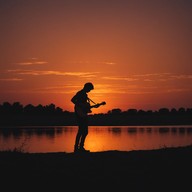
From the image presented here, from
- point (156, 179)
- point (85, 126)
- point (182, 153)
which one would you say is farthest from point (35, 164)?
point (182, 153)

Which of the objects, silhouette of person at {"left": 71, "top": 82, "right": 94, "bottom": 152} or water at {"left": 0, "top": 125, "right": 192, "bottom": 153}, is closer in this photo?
silhouette of person at {"left": 71, "top": 82, "right": 94, "bottom": 152}

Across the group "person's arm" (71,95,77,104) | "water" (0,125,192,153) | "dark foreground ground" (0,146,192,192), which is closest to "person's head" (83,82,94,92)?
"person's arm" (71,95,77,104)

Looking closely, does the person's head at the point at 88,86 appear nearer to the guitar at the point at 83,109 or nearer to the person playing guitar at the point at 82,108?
the person playing guitar at the point at 82,108

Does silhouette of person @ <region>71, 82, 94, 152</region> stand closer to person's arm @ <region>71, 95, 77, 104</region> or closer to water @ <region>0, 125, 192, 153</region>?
person's arm @ <region>71, 95, 77, 104</region>

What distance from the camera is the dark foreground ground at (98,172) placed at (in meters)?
8.37

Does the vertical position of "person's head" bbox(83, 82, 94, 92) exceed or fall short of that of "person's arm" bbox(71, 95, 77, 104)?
it exceeds it

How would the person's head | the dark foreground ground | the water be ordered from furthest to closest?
the water → the person's head → the dark foreground ground

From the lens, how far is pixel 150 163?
34.6ft

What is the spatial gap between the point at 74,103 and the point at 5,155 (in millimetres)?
2541

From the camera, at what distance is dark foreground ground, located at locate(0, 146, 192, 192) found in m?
8.37

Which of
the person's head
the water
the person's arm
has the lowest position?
the water

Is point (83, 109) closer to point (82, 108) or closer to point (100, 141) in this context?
point (82, 108)

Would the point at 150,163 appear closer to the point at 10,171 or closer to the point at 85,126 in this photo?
the point at 85,126

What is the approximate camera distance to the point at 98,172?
945cm
